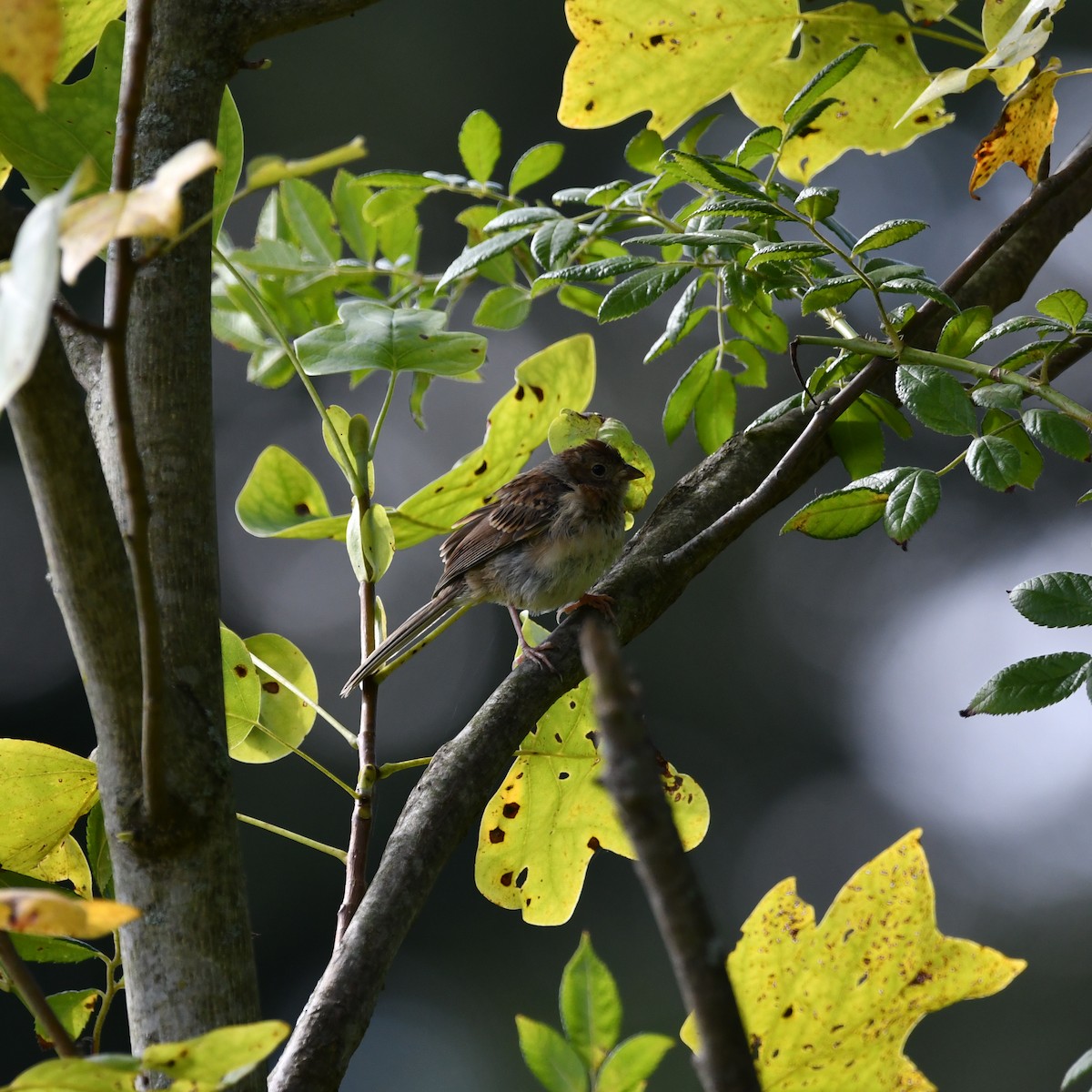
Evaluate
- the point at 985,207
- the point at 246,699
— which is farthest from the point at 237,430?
the point at 246,699

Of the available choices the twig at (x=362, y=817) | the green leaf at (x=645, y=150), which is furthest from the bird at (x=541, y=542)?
the twig at (x=362, y=817)

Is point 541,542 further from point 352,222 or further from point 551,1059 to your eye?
point 551,1059

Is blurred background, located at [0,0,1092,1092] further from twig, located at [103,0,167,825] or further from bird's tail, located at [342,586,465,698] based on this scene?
twig, located at [103,0,167,825]

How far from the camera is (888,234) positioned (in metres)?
1.39

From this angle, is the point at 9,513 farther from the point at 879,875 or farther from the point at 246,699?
the point at 879,875

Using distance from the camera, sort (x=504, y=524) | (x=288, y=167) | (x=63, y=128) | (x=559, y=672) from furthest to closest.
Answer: (x=504, y=524), (x=559, y=672), (x=63, y=128), (x=288, y=167)

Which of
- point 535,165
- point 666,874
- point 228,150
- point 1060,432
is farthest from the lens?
point 535,165

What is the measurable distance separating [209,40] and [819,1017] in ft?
3.87

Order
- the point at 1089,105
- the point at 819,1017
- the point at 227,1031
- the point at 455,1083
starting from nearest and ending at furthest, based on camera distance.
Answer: the point at 227,1031, the point at 819,1017, the point at 455,1083, the point at 1089,105

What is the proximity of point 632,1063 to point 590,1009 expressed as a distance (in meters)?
0.05

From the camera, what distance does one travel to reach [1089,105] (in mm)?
8797

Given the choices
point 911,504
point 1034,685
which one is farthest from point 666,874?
point 911,504

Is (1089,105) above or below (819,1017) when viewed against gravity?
above

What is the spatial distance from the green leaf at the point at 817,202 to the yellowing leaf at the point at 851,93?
1.29ft
